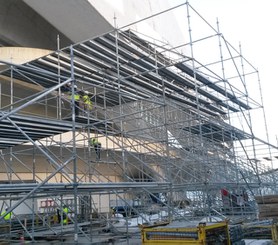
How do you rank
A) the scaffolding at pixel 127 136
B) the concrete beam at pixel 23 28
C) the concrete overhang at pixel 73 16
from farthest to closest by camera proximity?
the concrete beam at pixel 23 28 → the concrete overhang at pixel 73 16 → the scaffolding at pixel 127 136

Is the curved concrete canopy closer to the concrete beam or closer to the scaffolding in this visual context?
the scaffolding

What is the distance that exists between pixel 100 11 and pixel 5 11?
16.7 ft

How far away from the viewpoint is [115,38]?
12867 mm

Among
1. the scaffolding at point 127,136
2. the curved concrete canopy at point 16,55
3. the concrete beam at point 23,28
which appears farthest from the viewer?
the concrete beam at point 23,28

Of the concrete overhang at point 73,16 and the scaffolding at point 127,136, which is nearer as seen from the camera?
the scaffolding at point 127,136

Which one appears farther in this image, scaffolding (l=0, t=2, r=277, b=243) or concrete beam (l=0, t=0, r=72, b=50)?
concrete beam (l=0, t=0, r=72, b=50)

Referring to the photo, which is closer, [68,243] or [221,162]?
[68,243]

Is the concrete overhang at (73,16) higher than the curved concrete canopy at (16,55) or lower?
higher

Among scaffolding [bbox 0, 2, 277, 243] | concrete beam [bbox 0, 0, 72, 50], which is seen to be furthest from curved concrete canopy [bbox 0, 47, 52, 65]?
concrete beam [bbox 0, 0, 72, 50]

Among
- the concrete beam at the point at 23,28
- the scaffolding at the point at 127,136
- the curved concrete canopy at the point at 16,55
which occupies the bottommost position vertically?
the scaffolding at the point at 127,136

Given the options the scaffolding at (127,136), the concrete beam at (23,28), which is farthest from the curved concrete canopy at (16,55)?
the concrete beam at (23,28)

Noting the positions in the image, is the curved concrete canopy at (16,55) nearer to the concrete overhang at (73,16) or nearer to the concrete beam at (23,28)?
the concrete overhang at (73,16)

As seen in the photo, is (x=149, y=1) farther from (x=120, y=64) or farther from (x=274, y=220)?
(x=274, y=220)

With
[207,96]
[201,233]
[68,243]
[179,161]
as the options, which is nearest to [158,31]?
[207,96]
